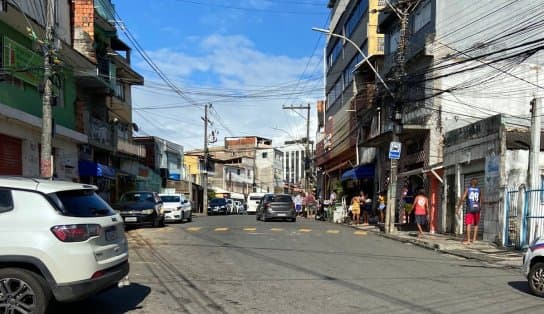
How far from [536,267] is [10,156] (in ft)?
58.1

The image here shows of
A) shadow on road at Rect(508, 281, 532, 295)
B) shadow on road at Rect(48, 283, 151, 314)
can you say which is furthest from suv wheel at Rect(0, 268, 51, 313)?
shadow on road at Rect(508, 281, 532, 295)

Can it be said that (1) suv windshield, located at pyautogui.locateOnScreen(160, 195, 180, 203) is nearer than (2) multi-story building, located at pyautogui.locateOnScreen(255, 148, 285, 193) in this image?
Yes

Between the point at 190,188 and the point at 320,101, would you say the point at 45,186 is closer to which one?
the point at 190,188

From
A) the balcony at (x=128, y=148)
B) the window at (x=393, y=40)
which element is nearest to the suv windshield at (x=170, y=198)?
the balcony at (x=128, y=148)

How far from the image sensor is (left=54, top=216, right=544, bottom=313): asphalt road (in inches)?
289

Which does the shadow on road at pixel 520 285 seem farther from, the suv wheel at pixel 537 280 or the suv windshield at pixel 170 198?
the suv windshield at pixel 170 198

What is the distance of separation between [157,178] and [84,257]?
43.3 m

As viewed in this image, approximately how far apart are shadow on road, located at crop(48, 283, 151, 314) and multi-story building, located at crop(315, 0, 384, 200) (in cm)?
2090

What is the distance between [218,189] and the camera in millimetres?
78938

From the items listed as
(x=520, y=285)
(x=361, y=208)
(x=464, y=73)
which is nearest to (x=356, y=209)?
(x=361, y=208)

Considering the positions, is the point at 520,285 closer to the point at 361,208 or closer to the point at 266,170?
the point at 361,208

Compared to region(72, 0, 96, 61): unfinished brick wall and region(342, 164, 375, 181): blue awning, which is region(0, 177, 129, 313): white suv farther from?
region(342, 164, 375, 181): blue awning

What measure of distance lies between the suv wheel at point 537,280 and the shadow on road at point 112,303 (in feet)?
19.1

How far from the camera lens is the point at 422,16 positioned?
88.1ft
